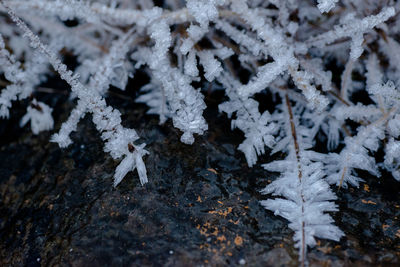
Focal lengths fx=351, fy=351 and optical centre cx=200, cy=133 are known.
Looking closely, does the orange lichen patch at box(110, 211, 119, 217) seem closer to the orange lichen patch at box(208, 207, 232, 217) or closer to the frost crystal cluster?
the frost crystal cluster

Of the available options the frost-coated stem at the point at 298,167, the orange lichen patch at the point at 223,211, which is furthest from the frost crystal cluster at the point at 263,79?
the orange lichen patch at the point at 223,211

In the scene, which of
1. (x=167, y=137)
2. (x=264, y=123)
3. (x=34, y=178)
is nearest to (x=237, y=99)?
(x=264, y=123)

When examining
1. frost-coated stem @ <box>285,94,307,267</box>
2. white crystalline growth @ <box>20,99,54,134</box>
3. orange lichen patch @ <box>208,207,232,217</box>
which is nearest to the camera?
frost-coated stem @ <box>285,94,307,267</box>

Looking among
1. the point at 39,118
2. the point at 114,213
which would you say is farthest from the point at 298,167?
the point at 39,118

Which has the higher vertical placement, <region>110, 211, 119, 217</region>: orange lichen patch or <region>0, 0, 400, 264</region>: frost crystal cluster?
<region>0, 0, 400, 264</region>: frost crystal cluster

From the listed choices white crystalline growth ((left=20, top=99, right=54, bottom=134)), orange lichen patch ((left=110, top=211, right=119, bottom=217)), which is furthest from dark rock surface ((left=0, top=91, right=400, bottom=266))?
white crystalline growth ((left=20, top=99, right=54, bottom=134))

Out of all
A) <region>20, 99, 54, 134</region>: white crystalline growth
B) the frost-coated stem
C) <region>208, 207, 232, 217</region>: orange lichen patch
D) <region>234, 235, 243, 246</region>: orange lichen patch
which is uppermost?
the frost-coated stem

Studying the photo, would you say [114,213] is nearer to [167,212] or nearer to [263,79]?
[167,212]

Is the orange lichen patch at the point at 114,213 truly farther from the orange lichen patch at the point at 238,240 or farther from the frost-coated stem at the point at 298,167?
the frost-coated stem at the point at 298,167
